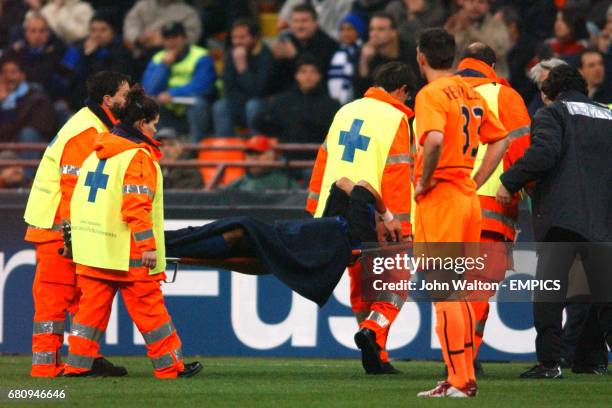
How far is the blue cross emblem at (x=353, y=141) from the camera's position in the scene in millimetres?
9758

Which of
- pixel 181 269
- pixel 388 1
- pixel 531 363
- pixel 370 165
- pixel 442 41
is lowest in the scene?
pixel 531 363

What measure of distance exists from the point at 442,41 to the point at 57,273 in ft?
11.4

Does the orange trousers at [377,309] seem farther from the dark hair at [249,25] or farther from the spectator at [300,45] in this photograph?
the dark hair at [249,25]

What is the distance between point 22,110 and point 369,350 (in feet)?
24.1

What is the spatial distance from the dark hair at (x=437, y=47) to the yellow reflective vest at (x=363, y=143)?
5.50 feet

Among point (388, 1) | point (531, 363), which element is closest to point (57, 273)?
point (531, 363)

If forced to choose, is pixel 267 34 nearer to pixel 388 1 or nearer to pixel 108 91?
pixel 388 1

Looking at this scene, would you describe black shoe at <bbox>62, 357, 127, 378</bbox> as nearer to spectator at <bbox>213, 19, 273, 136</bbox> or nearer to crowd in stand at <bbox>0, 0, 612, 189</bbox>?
crowd in stand at <bbox>0, 0, 612, 189</bbox>

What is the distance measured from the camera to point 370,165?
9.73m

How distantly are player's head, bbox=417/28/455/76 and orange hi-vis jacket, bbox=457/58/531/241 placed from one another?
149 cm

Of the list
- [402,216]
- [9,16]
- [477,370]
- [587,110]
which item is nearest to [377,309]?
[402,216]

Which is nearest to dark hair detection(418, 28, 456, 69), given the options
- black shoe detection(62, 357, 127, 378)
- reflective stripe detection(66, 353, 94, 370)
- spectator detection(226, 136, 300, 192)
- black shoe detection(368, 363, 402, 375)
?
black shoe detection(368, 363, 402, 375)

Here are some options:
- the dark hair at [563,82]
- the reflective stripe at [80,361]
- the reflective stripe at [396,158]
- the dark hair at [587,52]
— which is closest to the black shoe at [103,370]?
the reflective stripe at [80,361]

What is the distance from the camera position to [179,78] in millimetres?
15773
